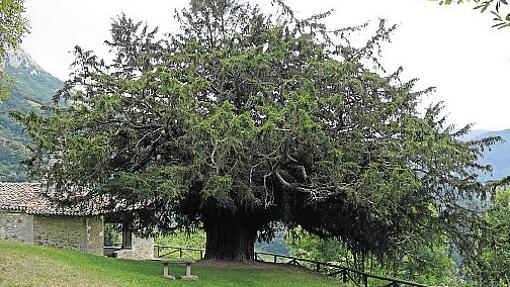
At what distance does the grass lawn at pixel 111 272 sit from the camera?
505 inches

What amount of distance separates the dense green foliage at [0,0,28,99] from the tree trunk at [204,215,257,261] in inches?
390

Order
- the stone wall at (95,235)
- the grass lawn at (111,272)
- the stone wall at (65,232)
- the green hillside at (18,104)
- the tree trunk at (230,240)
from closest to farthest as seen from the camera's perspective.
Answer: the grass lawn at (111,272)
the tree trunk at (230,240)
the stone wall at (65,232)
the stone wall at (95,235)
the green hillside at (18,104)

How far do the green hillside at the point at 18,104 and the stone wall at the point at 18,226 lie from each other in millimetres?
2020

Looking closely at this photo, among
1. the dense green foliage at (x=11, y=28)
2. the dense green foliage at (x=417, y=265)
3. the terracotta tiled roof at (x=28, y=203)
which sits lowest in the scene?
the dense green foliage at (x=417, y=265)

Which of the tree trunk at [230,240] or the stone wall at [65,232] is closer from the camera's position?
the tree trunk at [230,240]

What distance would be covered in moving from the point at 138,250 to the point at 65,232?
788 centimetres

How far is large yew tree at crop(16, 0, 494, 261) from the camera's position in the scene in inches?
663

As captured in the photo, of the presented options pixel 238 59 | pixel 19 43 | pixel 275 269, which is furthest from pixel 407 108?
pixel 19 43

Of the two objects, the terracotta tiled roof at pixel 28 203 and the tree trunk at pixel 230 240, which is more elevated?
the terracotta tiled roof at pixel 28 203

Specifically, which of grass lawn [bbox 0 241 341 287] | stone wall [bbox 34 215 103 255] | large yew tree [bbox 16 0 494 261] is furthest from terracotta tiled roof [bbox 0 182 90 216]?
grass lawn [bbox 0 241 341 287]

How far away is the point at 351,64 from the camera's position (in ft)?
60.0

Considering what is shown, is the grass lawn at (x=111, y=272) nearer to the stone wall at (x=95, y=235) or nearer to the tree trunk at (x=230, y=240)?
the tree trunk at (x=230, y=240)

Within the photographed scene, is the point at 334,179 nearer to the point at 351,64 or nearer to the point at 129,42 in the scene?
the point at 351,64

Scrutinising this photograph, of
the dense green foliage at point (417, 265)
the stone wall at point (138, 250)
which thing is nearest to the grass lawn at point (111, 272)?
the dense green foliage at point (417, 265)
